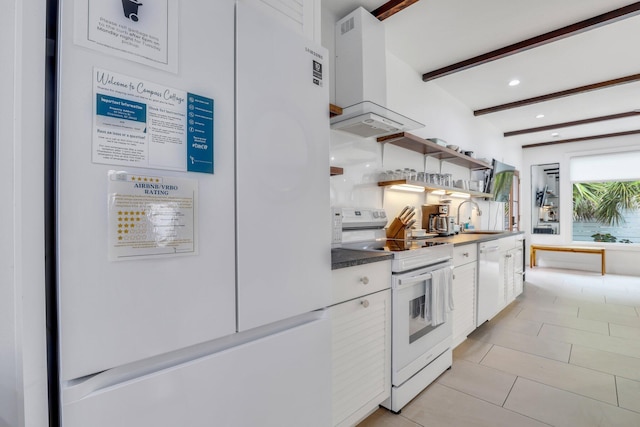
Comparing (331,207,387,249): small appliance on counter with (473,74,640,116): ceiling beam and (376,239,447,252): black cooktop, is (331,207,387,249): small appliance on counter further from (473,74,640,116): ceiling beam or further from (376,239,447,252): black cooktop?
(473,74,640,116): ceiling beam

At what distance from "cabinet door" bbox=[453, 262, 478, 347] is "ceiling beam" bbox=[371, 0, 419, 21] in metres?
2.13

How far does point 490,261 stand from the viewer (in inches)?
123

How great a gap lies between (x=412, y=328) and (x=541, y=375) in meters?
1.20

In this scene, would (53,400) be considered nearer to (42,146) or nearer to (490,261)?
(42,146)

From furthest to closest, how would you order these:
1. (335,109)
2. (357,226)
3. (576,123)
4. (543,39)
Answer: (576,123) → (543,39) → (357,226) → (335,109)

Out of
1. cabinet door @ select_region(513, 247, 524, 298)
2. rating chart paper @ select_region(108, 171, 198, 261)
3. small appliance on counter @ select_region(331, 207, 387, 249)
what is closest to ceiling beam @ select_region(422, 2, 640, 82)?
small appliance on counter @ select_region(331, 207, 387, 249)

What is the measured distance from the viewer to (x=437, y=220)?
11.5 ft

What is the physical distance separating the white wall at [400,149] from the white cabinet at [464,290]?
2.59ft

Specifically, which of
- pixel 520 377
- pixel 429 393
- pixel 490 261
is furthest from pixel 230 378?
pixel 490 261

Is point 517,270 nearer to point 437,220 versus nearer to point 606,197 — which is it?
point 437,220

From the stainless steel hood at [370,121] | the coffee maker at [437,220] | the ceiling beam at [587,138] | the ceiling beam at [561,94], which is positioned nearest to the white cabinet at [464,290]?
the coffee maker at [437,220]

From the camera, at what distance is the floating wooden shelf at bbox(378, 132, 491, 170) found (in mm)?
2841

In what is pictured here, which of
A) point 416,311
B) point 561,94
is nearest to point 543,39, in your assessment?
point 561,94

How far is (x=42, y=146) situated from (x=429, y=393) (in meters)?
2.36
